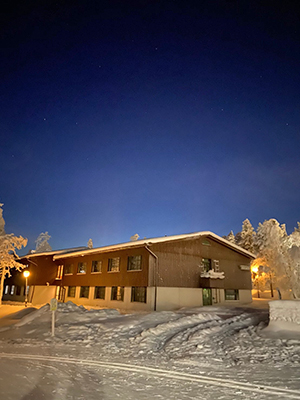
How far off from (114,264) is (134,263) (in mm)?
3031

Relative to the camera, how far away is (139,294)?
2434cm

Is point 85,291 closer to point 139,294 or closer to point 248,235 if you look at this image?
point 139,294

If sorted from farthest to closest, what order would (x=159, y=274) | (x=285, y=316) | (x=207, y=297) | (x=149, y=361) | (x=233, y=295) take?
(x=233, y=295)
(x=207, y=297)
(x=159, y=274)
(x=285, y=316)
(x=149, y=361)

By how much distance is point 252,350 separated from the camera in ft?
31.6

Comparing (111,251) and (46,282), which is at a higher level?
(111,251)

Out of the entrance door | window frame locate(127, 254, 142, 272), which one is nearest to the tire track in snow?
window frame locate(127, 254, 142, 272)

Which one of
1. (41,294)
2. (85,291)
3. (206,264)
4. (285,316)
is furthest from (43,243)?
(285,316)

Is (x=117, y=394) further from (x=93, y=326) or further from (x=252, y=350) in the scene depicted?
(x=93, y=326)

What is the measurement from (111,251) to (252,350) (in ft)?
65.0

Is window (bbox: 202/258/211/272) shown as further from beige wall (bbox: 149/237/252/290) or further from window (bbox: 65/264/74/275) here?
window (bbox: 65/264/74/275)

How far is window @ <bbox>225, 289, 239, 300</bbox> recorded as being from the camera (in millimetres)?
29938

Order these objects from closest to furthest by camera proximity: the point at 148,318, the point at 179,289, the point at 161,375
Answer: the point at 161,375, the point at 148,318, the point at 179,289

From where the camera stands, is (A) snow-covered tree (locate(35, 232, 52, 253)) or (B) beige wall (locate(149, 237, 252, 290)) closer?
(B) beige wall (locate(149, 237, 252, 290))

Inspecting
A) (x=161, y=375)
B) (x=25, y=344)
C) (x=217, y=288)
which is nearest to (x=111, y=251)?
(x=217, y=288)
